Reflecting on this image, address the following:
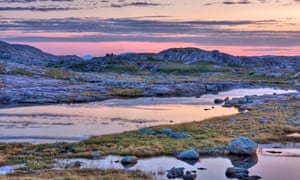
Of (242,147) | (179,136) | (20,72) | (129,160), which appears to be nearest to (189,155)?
(242,147)

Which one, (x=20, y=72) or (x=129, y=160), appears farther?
(x=20, y=72)

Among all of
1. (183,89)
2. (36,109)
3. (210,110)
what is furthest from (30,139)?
(183,89)

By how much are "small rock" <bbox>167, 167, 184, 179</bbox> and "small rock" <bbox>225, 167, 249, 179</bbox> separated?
175 inches

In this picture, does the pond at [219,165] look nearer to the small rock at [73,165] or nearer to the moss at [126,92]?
the small rock at [73,165]

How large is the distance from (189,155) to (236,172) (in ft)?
24.5

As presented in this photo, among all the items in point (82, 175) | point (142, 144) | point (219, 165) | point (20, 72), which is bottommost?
point (219, 165)

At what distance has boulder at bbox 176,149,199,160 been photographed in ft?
152

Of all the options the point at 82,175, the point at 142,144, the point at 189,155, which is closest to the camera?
the point at 82,175

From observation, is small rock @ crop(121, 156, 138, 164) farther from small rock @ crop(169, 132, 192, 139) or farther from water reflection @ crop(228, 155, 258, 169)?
small rock @ crop(169, 132, 192, 139)

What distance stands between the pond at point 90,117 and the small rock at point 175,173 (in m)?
21.8

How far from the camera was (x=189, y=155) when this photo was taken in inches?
1823

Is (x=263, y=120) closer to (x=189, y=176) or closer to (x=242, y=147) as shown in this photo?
(x=242, y=147)

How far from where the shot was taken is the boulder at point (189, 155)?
4622 centimetres

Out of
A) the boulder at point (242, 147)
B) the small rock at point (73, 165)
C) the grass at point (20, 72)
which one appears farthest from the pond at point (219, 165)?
the grass at point (20, 72)
